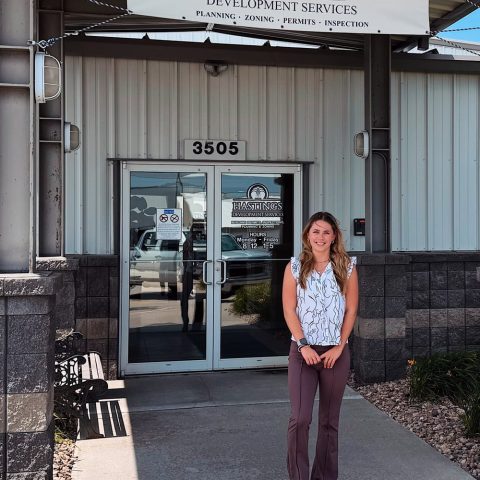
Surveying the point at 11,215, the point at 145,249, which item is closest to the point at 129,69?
the point at 145,249

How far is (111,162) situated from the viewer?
6895mm

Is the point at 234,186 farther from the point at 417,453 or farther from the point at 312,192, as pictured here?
the point at 417,453

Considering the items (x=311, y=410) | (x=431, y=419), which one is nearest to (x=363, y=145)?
(x=431, y=419)

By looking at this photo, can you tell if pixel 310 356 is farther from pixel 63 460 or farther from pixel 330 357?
pixel 63 460

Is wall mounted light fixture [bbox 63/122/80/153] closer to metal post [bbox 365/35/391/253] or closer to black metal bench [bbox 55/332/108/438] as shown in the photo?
black metal bench [bbox 55/332/108/438]

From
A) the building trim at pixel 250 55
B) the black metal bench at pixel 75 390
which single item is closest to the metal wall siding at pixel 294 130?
the building trim at pixel 250 55

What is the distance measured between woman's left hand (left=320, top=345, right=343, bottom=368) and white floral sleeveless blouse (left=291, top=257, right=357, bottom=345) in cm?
5

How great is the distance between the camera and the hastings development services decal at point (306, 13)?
14.4 feet

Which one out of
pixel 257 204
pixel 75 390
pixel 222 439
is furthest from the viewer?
pixel 257 204

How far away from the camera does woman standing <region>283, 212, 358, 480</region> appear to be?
3650 millimetres

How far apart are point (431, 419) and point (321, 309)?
7.53 ft

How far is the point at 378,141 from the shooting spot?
660 centimetres

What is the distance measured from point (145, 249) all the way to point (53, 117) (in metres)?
1.85

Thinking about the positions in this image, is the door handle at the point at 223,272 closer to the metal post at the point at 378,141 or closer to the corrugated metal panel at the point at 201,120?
the corrugated metal panel at the point at 201,120
